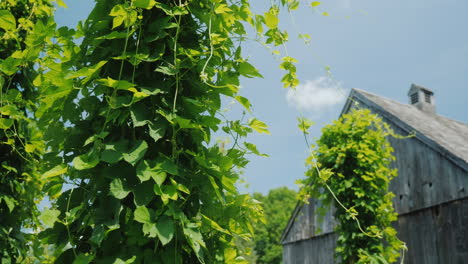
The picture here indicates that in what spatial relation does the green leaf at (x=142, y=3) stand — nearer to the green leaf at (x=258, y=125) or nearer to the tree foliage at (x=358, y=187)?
the green leaf at (x=258, y=125)

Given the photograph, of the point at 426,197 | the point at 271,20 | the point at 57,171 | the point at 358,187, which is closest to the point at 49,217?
the point at 57,171

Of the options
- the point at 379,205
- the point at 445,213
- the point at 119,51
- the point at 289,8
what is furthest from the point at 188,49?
the point at 445,213

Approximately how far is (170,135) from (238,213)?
1.42 feet

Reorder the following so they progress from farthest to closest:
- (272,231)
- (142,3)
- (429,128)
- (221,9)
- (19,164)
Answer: (272,231), (429,128), (19,164), (221,9), (142,3)

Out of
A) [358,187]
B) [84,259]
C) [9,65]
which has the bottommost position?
[84,259]

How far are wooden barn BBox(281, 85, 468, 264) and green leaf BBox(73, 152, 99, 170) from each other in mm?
7105

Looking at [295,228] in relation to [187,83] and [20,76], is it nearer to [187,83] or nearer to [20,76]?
[20,76]

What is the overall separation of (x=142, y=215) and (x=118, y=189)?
13 centimetres

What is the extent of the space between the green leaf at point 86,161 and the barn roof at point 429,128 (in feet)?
23.8

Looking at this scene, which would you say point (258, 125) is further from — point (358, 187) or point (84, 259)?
point (358, 187)

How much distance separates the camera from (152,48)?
166 cm

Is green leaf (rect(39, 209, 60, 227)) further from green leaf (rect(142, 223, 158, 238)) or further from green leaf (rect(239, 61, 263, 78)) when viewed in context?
green leaf (rect(239, 61, 263, 78))

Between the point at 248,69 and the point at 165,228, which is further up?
the point at 248,69

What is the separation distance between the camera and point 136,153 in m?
1.44
